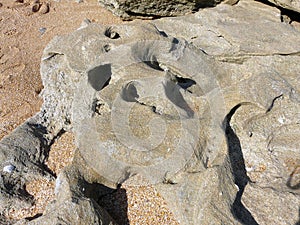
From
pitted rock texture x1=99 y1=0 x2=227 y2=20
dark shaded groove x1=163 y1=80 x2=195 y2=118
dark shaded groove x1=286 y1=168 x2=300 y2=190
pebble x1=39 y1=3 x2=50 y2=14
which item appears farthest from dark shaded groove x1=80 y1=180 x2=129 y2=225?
pebble x1=39 y1=3 x2=50 y2=14

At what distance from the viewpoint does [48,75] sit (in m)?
2.73

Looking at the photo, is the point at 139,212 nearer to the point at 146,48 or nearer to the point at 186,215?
the point at 186,215

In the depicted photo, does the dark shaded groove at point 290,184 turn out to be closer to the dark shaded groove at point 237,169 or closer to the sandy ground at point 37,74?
the dark shaded groove at point 237,169

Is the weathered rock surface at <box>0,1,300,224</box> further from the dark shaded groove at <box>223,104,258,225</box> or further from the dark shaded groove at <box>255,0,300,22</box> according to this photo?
the dark shaded groove at <box>255,0,300,22</box>

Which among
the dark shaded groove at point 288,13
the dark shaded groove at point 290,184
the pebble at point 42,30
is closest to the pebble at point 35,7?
the pebble at point 42,30

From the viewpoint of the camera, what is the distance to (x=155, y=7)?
11.8ft

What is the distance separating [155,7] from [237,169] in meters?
2.05

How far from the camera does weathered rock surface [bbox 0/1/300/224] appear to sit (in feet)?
6.95

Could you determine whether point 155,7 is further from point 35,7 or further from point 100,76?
point 35,7

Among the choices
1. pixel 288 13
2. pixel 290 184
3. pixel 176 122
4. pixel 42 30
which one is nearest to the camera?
pixel 176 122

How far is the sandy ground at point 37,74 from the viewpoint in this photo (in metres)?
2.24

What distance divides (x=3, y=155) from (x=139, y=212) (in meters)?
1.07

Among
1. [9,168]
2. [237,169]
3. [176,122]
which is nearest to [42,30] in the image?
[9,168]

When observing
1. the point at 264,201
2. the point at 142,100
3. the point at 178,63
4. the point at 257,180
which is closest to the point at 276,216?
the point at 264,201
